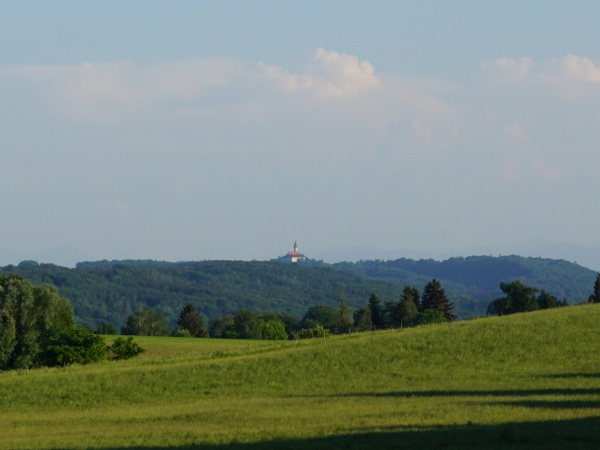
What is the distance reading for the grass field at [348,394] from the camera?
30000 mm

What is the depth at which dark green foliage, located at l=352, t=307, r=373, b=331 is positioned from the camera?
566 feet

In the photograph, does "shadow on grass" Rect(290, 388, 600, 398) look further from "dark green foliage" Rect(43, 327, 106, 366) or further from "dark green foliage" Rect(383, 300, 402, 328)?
"dark green foliage" Rect(383, 300, 402, 328)

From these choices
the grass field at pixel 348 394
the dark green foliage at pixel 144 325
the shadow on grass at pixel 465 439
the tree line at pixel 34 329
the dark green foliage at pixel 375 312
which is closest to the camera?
the shadow on grass at pixel 465 439

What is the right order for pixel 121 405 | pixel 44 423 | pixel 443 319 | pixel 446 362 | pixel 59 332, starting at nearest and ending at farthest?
pixel 44 423 → pixel 121 405 → pixel 446 362 → pixel 59 332 → pixel 443 319

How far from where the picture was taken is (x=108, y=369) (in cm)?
6681

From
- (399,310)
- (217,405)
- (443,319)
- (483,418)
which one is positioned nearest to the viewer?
(483,418)

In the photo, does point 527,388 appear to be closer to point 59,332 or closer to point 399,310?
point 59,332

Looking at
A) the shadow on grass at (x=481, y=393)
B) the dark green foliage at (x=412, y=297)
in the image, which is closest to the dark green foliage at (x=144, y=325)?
the dark green foliage at (x=412, y=297)

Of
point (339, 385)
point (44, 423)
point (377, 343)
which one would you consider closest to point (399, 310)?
point (377, 343)

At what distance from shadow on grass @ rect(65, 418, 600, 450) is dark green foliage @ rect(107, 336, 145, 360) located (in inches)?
2628

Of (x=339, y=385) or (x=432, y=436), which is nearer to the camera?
(x=432, y=436)

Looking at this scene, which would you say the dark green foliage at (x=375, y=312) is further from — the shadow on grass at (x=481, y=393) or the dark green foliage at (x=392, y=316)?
the shadow on grass at (x=481, y=393)

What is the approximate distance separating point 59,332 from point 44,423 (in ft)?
211

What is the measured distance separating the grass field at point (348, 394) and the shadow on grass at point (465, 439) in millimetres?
62
